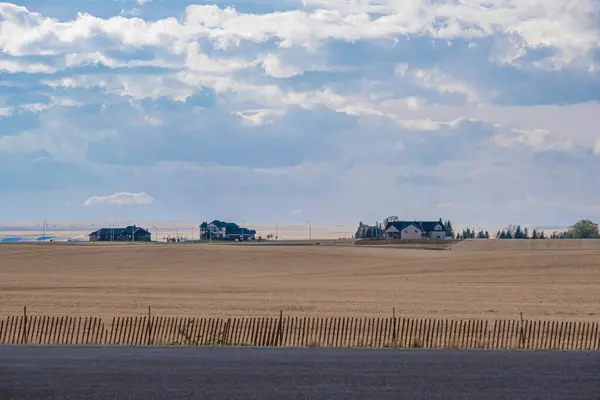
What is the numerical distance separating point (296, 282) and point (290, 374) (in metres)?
64.1

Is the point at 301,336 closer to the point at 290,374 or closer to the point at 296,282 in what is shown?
the point at 290,374

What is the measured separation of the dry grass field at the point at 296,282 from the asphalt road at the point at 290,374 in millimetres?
24567

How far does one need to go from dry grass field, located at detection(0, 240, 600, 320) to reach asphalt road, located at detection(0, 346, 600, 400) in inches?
967

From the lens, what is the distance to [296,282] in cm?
9294

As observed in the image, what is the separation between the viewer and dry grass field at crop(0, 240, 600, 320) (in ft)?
209

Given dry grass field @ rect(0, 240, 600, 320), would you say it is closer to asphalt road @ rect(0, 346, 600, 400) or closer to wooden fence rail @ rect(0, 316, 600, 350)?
wooden fence rail @ rect(0, 316, 600, 350)

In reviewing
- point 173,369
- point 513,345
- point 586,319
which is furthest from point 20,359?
point 586,319

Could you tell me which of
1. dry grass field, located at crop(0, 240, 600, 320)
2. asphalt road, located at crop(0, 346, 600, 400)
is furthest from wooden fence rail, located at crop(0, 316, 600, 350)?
dry grass field, located at crop(0, 240, 600, 320)

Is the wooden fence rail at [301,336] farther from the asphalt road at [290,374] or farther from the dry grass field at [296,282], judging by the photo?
the dry grass field at [296,282]

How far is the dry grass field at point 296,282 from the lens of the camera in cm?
6362

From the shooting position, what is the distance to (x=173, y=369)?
29781 mm

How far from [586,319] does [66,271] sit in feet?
231

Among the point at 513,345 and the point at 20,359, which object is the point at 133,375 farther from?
the point at 513,345

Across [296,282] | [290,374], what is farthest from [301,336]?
[296,282]
